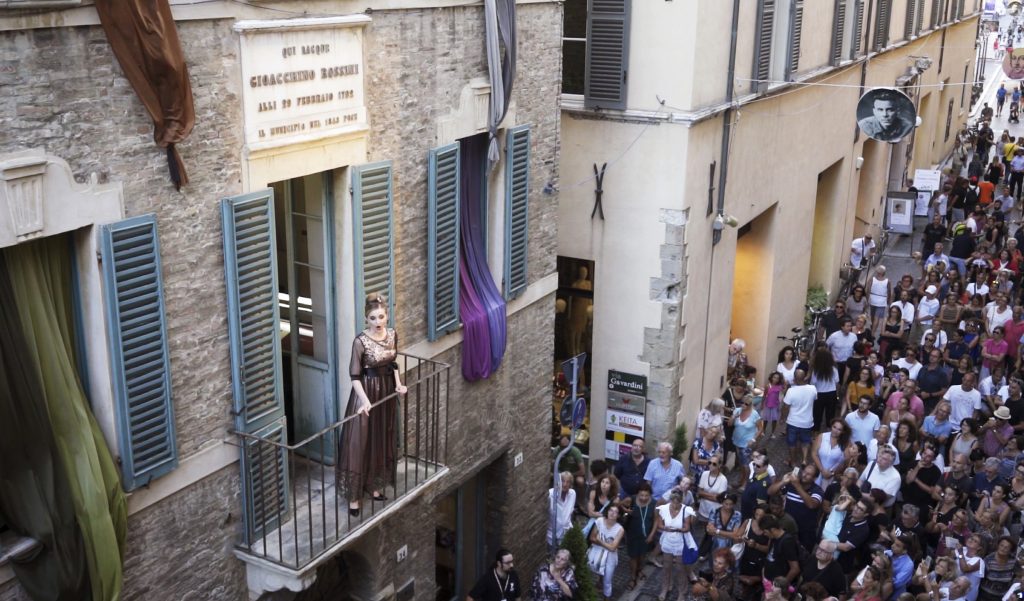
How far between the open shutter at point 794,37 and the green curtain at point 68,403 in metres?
13.4

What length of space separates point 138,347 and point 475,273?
428cm

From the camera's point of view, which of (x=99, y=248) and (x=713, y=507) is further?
(x=713, y=507)

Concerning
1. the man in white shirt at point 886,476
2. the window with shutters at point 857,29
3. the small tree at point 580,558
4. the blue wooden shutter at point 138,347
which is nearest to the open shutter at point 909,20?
the window with shutters at point 857,29

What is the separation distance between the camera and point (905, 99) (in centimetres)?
1725

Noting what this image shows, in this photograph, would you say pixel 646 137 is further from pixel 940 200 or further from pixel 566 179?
pixel 940 200

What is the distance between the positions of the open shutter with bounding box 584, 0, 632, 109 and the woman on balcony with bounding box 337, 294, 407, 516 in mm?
6879

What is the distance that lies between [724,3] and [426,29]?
7.04 m

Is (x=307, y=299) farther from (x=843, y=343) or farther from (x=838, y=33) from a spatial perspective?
(x=838, y=33)

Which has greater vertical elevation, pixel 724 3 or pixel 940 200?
pixel 724 3

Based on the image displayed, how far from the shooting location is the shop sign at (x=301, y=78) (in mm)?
8047

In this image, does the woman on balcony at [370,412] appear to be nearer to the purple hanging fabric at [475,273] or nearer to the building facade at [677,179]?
the purple hanging fabric at [475,273]

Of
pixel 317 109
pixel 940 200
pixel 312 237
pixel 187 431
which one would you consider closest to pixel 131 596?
pixel 187 431

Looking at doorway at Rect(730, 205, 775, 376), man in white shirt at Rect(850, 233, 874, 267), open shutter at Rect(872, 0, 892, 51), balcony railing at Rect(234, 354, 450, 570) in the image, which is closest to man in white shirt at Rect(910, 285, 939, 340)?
doorway at Rect(730, 205, 775, 376)

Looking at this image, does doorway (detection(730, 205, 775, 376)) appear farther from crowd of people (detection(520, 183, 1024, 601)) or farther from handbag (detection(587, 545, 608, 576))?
handbag (detection(587, 545, 608, 576))
